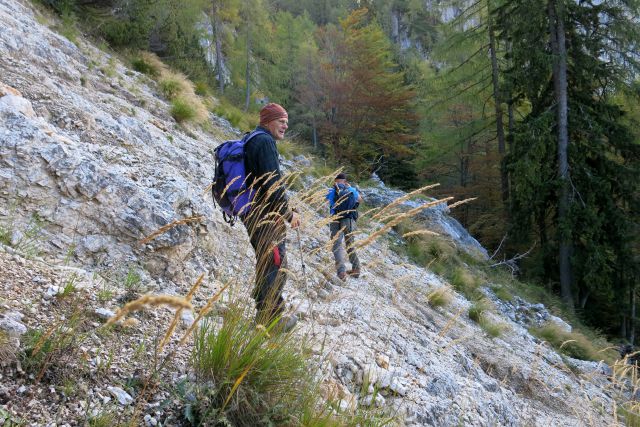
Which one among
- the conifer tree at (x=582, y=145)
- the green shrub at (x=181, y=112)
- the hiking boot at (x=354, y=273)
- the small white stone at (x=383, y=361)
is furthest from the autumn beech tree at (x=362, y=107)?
the small white stone at (x=383, y=361)

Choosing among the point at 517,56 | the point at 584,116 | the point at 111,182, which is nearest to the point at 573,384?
the point at 111,182

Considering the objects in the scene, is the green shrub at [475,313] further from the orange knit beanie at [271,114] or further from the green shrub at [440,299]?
the orange knit beanie at [271,114]

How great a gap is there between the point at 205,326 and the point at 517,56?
1488 centimetres

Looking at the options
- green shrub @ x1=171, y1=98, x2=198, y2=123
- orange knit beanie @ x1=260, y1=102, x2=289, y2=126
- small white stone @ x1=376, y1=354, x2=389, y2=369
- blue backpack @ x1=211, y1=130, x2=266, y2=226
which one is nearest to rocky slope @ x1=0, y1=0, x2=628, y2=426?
small white stone @ x1=376, y1=354, x2=389, y2=369

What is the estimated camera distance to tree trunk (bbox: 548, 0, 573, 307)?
12.6 m

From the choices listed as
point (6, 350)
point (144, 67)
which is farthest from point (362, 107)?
point (6, 350)

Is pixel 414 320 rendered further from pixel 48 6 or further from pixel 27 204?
pixel 48 6

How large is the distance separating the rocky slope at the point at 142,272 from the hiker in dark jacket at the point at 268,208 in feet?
0.53

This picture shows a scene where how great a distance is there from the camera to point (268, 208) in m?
3.01

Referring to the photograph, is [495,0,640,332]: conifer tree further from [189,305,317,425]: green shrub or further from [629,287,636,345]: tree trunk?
[189,305,317,425]: green shrub

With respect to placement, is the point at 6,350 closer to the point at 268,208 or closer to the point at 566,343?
the point at 268,208

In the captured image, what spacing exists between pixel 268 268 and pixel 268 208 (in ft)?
1.44

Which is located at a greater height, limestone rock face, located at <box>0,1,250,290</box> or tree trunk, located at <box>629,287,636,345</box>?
tree trunk, located at <box>629,287,636,345</box>

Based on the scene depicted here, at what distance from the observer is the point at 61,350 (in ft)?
6.23
